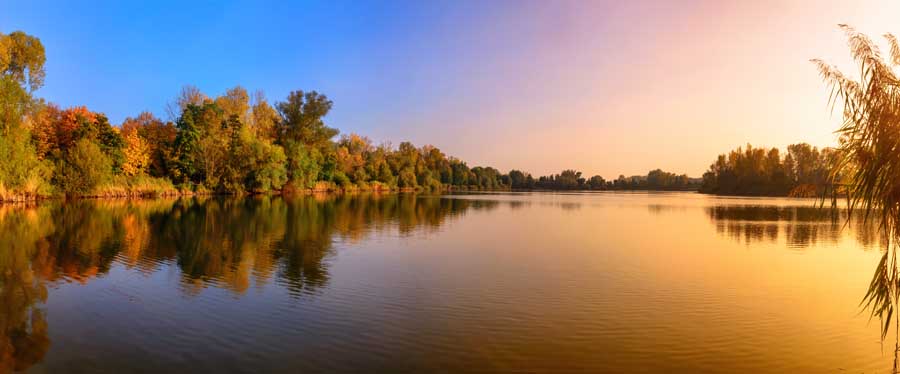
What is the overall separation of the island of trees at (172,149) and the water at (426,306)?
2433cm

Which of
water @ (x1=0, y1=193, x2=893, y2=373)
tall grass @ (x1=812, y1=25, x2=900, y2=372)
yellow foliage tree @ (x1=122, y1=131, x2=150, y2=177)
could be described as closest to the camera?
tall grass @ (x1=812, y1=25, x2=900, y2=372)

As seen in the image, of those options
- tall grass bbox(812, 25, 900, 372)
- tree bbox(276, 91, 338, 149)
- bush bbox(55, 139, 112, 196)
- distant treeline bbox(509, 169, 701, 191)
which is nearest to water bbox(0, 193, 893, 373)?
tall grass bbox(812, 25, 900, 372)

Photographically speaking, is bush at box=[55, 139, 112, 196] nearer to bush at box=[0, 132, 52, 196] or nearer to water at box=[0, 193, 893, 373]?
bush at box=[0, 132, 52, 196]

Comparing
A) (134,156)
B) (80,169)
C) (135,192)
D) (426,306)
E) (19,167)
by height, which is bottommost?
(426,306)

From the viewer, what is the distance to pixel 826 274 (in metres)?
12.4

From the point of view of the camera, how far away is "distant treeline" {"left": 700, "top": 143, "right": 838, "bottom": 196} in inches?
3479

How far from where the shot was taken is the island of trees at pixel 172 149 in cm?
3538

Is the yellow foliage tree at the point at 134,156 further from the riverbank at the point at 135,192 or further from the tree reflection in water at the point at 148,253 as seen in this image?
the tree reflection in water at the point at 148,253

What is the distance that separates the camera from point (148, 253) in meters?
13.8

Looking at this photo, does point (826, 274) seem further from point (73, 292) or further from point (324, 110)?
point (324, 110)

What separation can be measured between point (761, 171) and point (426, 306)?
356 ft

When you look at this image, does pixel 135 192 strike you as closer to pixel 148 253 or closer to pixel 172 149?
pixel 172 149

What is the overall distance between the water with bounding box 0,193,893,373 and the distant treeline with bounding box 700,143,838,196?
86.8 metres

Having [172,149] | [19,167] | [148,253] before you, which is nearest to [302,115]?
[172,149]
